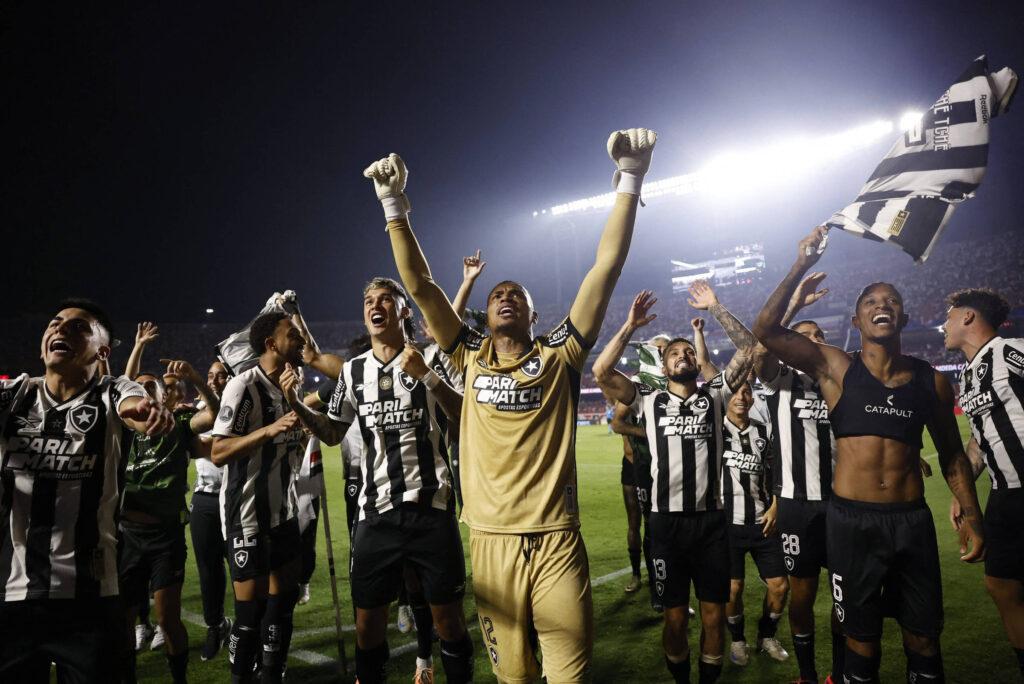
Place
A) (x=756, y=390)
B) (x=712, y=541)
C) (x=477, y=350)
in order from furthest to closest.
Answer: (x=756, y=390)
(x=712, y=541)
(x=477, y=350)

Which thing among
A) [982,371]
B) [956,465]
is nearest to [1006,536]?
[956,465]

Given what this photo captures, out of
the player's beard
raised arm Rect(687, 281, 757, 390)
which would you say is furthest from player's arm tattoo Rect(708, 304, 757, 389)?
the player's beard

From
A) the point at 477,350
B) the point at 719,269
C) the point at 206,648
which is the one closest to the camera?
the point at 477,350

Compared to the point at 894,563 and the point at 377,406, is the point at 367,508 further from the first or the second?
the point at 894,563

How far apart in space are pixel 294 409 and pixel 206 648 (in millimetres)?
3106

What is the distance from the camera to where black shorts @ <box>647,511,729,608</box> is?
428cm

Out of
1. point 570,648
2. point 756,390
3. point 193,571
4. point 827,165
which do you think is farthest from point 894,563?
point 827,165

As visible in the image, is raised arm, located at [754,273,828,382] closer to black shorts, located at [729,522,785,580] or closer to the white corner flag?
the white corner flag

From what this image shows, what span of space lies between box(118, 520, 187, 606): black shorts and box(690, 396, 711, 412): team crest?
14.4ft

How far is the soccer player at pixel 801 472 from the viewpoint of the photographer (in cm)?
443

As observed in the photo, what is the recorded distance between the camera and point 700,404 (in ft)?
16.1

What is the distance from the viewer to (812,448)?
193 inches

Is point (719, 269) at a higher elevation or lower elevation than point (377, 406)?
higher

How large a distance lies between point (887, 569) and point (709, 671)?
1.42 meters
